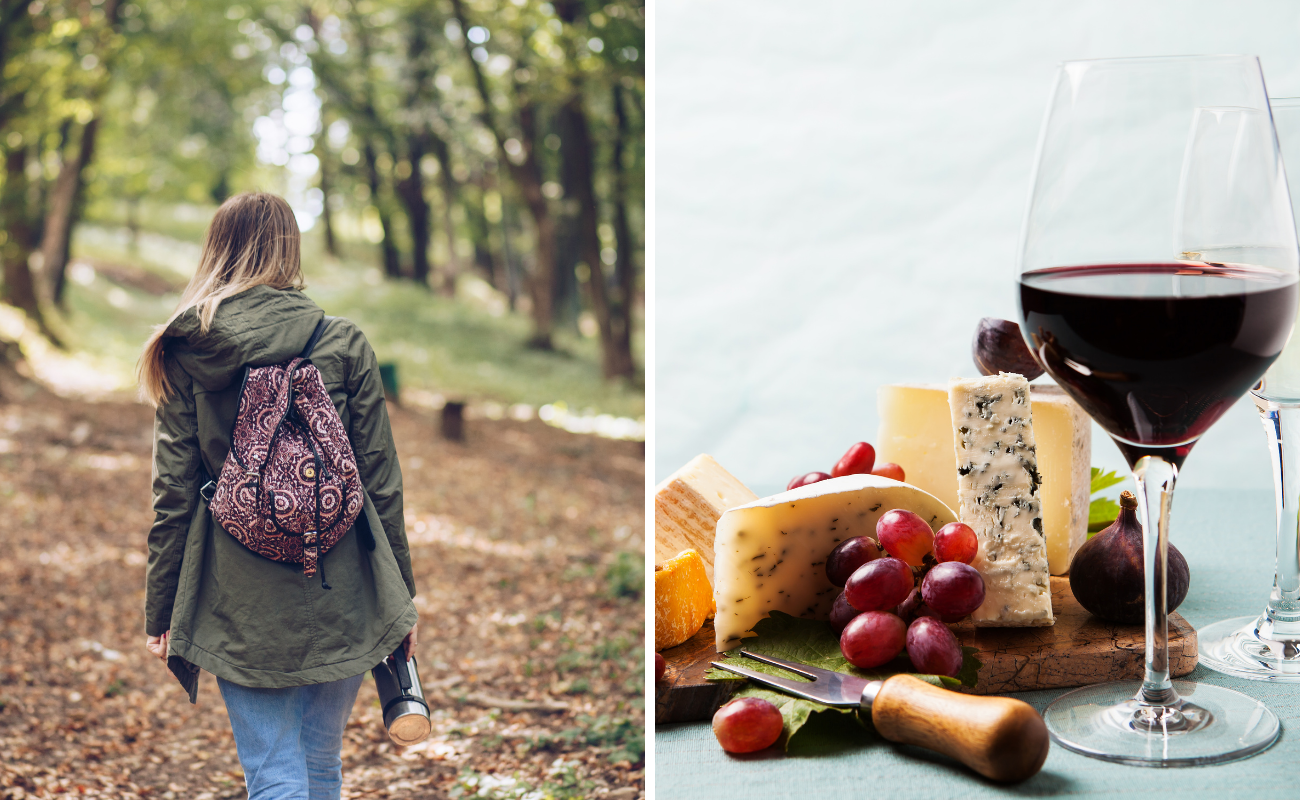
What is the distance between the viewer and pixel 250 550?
1270 millimetres

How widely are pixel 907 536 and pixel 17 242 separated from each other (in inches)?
332

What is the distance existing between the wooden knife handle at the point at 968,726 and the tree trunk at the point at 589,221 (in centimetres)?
786

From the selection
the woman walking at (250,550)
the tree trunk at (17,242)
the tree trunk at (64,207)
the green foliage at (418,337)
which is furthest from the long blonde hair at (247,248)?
the tree trunk at (64,207)

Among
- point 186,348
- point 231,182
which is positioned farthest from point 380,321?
point 186,348

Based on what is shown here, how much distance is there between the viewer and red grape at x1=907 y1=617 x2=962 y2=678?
855 millimetres

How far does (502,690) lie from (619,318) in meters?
6.42

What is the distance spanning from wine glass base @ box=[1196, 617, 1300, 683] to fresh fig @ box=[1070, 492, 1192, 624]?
0.06 meters

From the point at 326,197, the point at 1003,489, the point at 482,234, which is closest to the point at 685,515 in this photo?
the point at 1003,489

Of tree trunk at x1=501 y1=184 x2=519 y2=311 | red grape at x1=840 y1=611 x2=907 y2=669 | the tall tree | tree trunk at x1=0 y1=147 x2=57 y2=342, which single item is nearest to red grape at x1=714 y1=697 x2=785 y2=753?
red grape at x1=840 y1=611 x2=907 y2=669

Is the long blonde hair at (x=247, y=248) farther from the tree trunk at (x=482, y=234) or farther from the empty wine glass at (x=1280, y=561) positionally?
the tree trunk at (x=482, y=234)

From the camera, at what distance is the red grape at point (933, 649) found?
86 cm

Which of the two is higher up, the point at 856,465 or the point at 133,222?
the point at 856,465

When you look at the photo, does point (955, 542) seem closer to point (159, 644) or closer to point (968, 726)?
point (968, 726)

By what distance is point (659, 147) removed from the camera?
3.08 m
